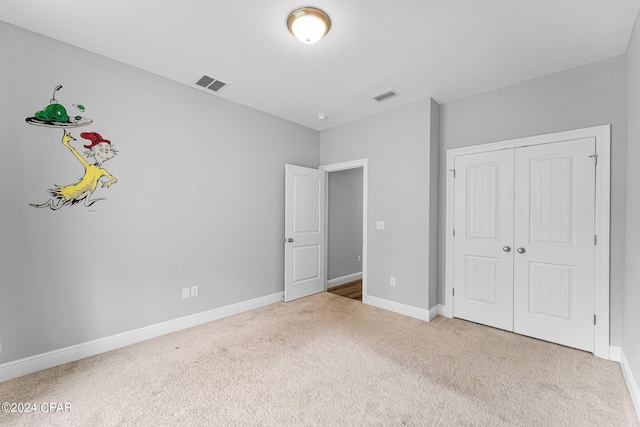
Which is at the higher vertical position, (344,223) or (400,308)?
(344,223)

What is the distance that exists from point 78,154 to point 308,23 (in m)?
2.24

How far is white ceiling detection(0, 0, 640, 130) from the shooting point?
1.91 m

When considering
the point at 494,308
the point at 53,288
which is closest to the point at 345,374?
the point at 494,308

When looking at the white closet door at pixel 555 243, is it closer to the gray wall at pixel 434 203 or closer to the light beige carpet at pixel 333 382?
the light beige carpet at pixel 333 382

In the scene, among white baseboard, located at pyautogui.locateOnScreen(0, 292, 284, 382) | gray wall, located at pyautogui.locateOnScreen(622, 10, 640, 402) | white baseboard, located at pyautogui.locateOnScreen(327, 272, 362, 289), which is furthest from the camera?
white baseboard, located at pyautogui.locateOnScreen(327, 272, 362, 289)

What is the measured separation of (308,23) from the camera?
196 cm

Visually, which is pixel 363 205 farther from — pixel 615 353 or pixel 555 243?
pixel 615 353

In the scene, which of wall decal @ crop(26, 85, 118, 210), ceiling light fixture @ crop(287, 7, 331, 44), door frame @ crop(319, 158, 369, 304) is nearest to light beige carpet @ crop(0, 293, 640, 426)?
door frame @ crop(319, 158, 369, 304)

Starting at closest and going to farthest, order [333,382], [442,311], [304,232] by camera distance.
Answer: [333,382] → [442,311] → [304,232]

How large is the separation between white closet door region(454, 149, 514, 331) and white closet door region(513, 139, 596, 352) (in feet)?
0.30

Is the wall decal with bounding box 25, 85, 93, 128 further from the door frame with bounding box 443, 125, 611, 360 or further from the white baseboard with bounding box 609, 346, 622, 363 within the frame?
the white baseboard with bounding box 609, 346, 622, 363

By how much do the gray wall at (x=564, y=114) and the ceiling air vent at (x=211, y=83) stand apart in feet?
8.95

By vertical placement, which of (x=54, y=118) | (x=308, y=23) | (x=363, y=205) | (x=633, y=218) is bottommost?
(x=633, y=218)

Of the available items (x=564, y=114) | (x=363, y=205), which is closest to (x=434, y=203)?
(x=363, y=205)
